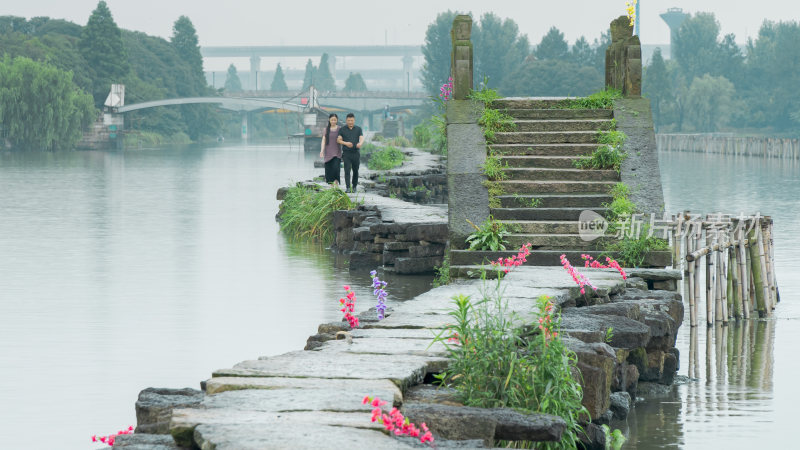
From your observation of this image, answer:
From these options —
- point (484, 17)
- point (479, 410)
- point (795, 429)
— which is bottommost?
point (795, 429)

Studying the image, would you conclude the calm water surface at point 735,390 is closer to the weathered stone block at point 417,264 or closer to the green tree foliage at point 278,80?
the weathered stone block at point 417,264

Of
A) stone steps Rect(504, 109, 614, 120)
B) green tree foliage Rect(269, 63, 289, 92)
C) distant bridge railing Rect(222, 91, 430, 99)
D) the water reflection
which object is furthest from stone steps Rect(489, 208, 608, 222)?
green tree foliage Rect(269, 63, 289, 92)

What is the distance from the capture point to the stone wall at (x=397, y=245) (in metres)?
16.3

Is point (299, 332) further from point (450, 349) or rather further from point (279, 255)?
point (279, 255)

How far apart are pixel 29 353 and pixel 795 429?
655 centimetres

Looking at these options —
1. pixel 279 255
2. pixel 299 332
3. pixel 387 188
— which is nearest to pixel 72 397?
pixel 299 332

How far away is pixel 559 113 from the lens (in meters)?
15.7

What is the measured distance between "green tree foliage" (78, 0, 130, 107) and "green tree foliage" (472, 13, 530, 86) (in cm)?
3362

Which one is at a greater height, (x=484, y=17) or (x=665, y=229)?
(x=484, y=17)

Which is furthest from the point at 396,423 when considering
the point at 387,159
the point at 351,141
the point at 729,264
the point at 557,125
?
the point at 387,159

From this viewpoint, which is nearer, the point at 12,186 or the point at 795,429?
the point at 795,429

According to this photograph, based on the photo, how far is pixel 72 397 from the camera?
9156 millimetres

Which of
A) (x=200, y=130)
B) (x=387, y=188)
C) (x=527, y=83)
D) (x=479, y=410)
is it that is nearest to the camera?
(x=479, y=410)

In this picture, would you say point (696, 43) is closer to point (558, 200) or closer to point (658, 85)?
point (658, 85)
